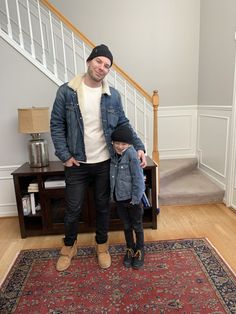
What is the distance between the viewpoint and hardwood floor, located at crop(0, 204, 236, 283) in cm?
226

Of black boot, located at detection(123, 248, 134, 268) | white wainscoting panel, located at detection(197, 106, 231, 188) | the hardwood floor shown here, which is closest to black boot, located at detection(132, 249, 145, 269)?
black boot, located at detection(123, 248, 134, 268)

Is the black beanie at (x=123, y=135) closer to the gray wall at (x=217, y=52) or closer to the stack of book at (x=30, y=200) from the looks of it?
the stack of book at (x=30, y=200)

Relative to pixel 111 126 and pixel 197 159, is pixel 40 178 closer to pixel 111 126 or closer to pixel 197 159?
pixel 111 126

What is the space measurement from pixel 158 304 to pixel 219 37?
3.03m

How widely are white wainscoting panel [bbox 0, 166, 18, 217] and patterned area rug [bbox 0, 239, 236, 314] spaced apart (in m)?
0.88

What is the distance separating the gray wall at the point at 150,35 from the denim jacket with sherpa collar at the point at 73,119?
2217mm

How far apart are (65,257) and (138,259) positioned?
0.59 m

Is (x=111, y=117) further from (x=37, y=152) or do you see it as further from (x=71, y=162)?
(x=37, y=152)

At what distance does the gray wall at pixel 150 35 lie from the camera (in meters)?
3.67

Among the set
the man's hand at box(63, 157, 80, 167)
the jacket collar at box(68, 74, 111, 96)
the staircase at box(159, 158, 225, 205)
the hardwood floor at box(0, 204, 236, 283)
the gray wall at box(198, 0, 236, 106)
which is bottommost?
the hardwood floor at box(0, 204, 236, 283)

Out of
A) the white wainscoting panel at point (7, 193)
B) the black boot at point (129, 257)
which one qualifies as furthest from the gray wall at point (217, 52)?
the white wainscoting panel at point (7, 193)

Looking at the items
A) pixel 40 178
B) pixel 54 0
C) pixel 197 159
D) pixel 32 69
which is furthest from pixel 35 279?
pixel 54 0

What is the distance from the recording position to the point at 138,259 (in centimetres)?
204

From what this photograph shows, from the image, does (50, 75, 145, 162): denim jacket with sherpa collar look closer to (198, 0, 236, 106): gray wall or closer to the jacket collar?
the jacket collar
